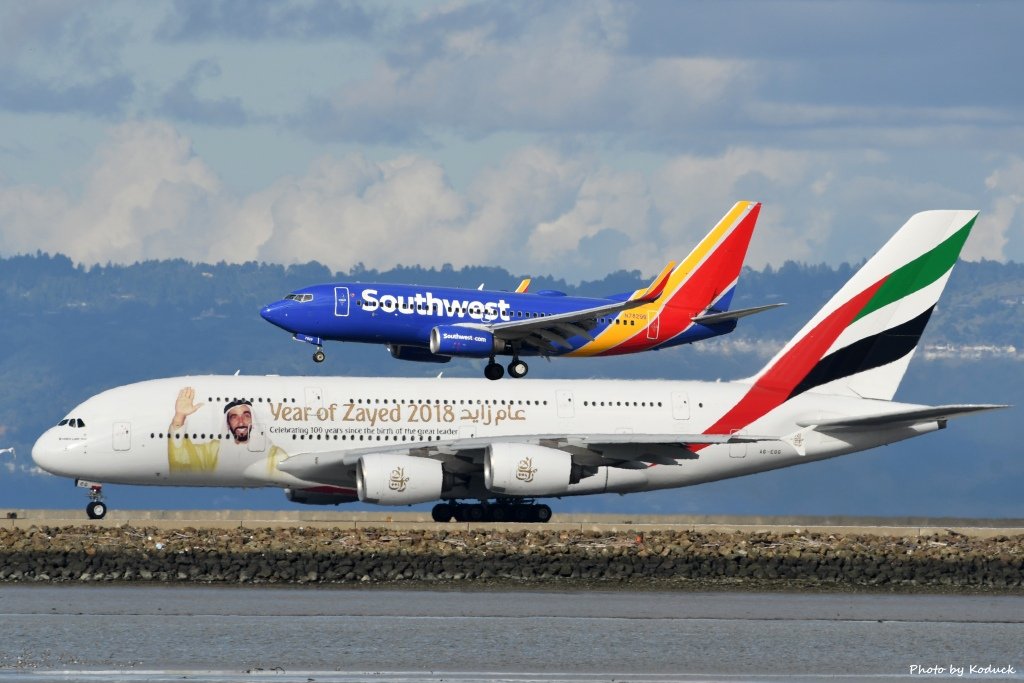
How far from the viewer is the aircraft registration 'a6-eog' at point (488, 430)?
212 feet

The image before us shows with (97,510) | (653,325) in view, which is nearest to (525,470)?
(653,325)

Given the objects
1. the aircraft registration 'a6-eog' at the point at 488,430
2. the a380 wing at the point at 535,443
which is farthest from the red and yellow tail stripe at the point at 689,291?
the a380 wing at the point at 535,443

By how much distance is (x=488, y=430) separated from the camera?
67.2m

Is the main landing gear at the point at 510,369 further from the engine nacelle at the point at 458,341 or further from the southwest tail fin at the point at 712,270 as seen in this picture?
the southwest tail fin at the point at 712,270

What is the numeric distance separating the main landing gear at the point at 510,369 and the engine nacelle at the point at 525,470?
4698mm

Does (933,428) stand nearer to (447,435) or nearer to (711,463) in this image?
(711,463)

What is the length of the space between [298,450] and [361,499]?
2.72 m

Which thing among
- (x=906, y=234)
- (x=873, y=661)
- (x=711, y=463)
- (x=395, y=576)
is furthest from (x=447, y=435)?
(x=873, y=661)

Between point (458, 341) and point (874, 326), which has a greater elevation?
point (874, 326)

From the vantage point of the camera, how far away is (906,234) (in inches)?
2894

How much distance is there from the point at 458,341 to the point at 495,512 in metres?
5.51

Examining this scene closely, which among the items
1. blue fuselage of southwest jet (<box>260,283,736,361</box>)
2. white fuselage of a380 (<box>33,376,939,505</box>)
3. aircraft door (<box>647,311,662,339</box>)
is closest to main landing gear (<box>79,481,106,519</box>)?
white fuselage of a380 (<box>33,376,939,505</box>)

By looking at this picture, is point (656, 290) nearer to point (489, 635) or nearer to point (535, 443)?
point (535, 443)

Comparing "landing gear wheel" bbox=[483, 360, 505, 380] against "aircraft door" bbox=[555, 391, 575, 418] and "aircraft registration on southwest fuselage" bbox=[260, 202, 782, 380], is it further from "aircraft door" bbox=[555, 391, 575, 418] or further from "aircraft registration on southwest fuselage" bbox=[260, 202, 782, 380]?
"aircraft door" bbox=[555, 391, 575, 418]
